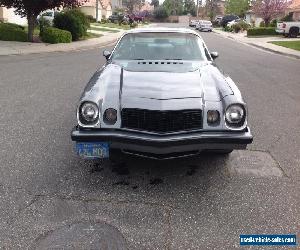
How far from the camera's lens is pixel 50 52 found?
58.6 ft

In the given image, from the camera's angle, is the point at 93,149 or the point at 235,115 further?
the point at 235,115

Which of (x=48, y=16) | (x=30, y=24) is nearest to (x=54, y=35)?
(x=30, y=24)

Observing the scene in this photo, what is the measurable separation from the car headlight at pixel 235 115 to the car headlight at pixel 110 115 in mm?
1202

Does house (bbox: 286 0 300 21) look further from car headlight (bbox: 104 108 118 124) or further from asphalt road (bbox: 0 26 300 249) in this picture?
car headlight (bbox: 104 108 118 124)

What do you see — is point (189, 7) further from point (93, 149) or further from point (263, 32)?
point (93, 149)

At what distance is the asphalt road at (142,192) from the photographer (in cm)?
341

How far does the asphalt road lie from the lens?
3408 mm

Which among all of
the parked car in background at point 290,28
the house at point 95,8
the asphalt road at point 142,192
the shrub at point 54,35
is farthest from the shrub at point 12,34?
the house at point 95,8

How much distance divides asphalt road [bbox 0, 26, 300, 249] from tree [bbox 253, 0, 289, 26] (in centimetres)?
4423

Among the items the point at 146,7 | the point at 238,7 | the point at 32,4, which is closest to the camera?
the point at 32,4

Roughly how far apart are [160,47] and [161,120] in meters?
2.19

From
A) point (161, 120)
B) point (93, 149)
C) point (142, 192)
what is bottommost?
point (142, 192)

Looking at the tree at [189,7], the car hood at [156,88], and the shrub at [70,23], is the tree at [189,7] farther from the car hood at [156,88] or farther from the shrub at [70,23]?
the car hood at [156,88]

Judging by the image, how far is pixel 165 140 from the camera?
3.89 m
